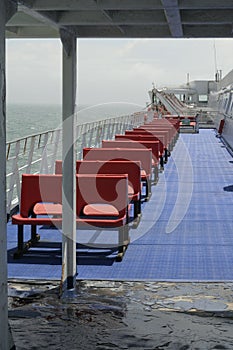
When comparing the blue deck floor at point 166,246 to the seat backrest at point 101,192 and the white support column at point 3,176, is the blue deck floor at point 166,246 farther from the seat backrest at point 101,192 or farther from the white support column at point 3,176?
the white support column at point 3,176

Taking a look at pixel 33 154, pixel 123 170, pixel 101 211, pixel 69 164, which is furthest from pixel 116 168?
pixel 33 154

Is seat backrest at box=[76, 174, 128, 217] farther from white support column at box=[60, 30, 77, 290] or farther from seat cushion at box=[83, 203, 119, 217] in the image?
white support column at box=[60, 30, 77, 290]

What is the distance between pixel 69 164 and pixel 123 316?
1.37 m

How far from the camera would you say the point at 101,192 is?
6.84 meters

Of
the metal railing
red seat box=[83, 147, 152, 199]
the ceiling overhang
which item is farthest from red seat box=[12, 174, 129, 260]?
red seat box=[83, 147, 152, 199]

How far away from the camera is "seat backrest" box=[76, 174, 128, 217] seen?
6816mm

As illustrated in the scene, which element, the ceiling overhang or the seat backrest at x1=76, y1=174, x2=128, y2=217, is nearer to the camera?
the ceiling overhang

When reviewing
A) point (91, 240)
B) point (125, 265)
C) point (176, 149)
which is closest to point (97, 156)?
point (91, 240)

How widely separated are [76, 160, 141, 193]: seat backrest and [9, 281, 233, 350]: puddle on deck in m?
2.73

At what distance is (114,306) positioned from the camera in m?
5.11

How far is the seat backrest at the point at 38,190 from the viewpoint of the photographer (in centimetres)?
687

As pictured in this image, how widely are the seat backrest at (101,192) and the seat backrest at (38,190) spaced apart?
0.24 meters

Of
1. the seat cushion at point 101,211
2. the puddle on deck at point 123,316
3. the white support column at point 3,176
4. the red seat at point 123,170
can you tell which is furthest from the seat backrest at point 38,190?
the white support column at point 3,176

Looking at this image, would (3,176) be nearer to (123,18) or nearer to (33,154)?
(123,18)
